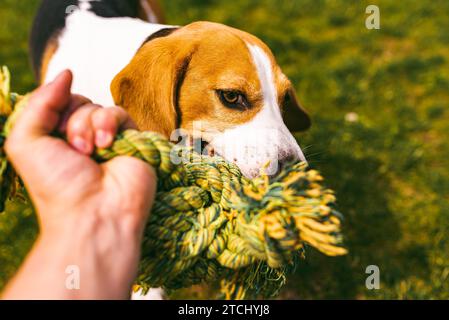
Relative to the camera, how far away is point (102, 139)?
134 centimetres

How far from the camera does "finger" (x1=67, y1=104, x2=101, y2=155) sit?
1.29 metres

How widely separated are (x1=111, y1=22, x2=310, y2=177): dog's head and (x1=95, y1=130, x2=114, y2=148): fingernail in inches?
36.9

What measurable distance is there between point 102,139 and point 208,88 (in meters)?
1.13

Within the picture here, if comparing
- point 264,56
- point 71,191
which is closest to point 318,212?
point 71,191

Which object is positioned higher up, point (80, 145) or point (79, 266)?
point (80, 145)

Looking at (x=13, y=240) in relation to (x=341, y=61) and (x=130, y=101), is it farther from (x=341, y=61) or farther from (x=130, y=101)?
(x=341, y=61)

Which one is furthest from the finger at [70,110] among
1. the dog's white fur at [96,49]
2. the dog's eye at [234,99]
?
the dog's white fur at [96,49]

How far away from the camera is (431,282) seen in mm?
3059

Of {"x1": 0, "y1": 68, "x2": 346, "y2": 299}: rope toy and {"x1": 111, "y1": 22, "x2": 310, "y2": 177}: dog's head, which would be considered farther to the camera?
{"x1": 111, "y1": 22, "x2": 310, "y2": 177}: dog's head

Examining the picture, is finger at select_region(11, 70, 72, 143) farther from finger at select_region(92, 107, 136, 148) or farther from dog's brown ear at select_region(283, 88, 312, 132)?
dog's brown ear at select_region(283, 88, 312, 132)

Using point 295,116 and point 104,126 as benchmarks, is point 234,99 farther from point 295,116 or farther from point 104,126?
point 104,126

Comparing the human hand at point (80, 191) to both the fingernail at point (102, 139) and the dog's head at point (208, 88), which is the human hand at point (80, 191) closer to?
the fingernail at point (102, 139)

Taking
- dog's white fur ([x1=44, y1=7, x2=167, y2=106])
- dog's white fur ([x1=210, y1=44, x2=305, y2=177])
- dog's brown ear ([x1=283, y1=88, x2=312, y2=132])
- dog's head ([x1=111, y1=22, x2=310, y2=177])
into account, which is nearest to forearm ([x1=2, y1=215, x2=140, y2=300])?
dog's white fur ([x1=210, y1=44, x2=305, y2=177])

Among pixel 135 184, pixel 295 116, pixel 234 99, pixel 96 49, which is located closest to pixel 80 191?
pixel 135 184
